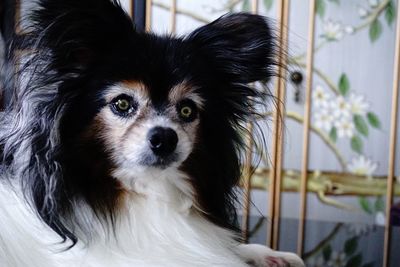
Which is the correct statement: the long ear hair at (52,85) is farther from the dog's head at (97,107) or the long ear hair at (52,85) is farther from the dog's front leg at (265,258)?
the dog's front leg at (265,258)

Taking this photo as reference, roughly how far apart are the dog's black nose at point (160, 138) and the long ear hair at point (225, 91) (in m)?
0.12

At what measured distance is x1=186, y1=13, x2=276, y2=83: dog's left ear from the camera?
3.24ft

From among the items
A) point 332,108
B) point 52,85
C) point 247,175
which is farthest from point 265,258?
point 332,108

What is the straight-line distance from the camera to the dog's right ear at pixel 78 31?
2.77ft

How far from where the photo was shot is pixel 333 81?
2256mm

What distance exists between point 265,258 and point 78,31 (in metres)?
0.63

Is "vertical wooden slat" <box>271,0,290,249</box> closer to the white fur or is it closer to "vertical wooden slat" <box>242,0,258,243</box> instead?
"vertical wooden slat" <box>242,0,258,243</box>

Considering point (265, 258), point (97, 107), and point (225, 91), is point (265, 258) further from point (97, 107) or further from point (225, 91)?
point (97, 107)

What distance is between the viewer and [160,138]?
0.87m

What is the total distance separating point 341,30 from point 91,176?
160cm

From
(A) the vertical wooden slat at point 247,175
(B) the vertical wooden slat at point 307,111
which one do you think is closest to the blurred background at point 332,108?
(B) the vertical wooden slat at point 307,111

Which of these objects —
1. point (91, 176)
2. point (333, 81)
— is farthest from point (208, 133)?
point (333, 81)

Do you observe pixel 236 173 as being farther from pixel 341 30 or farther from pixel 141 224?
pixel 341 30

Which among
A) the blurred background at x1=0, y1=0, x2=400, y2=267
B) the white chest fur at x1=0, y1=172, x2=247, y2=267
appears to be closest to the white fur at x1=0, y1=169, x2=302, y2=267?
the white chest fur at x1=0, y1=172, x2=247, y2=267
